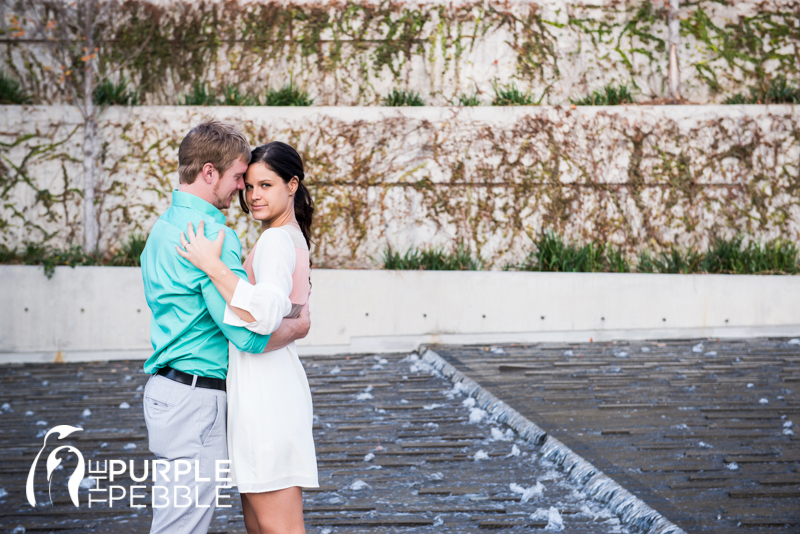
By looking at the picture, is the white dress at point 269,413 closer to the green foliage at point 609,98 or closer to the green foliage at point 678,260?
the green foliage at point 678,260

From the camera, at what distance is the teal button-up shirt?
243 centimetres

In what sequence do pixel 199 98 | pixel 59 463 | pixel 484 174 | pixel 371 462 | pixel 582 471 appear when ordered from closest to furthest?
pixel 582 471, pixel 371 462, pixel 59 463, pixel 484 174, pixel 199 98

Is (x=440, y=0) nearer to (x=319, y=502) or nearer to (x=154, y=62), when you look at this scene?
(x=154, y=62)

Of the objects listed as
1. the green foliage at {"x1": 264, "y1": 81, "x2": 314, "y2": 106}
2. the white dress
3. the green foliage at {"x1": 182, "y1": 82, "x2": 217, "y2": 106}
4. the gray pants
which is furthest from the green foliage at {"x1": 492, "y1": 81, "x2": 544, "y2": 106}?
the gray pants

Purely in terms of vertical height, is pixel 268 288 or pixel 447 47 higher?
pixel 447 47

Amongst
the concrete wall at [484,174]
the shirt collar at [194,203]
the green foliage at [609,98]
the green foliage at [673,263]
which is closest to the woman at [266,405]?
the shirt collar at [194,203]

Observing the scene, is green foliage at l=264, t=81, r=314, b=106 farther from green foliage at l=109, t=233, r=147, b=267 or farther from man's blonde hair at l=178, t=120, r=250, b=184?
man's blonde hair at l=178, t=120, r=250, b=184

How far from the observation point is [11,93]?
11008 mm

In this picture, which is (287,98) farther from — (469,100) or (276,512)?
(276,512)

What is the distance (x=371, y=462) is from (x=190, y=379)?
2683 mm

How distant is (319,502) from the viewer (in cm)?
425

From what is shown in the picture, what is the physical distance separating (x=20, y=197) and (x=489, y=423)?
7917 mm

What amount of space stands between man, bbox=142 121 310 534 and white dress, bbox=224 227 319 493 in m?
0.05

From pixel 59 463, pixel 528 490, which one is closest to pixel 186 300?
pixel 528 490
